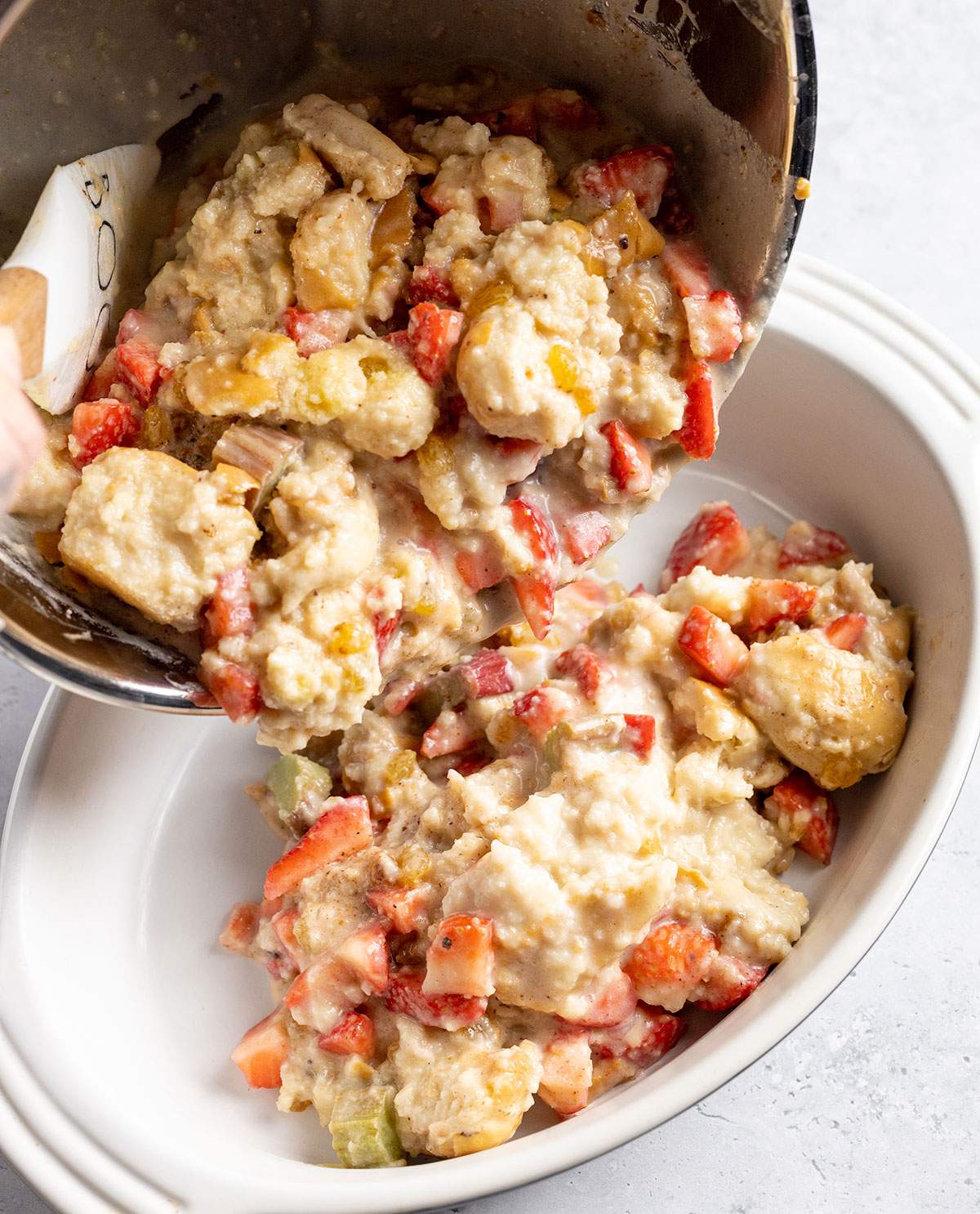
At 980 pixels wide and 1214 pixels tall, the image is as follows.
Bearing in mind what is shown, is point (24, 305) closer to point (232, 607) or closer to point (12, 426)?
point (12, 426)

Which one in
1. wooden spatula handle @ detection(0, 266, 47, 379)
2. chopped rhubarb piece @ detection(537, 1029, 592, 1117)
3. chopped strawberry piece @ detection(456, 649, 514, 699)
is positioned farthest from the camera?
chopped strawberry piece @ detection(456, 649, 514, 699)

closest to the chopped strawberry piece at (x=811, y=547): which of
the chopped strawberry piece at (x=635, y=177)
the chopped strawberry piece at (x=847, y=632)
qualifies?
the chopped strawberry piece at (x=847, y=632)

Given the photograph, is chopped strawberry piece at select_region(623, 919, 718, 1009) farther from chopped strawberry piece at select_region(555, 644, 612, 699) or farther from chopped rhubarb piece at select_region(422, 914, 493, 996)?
chopped strawberry piece at select_region(555, 644, 612, 699)

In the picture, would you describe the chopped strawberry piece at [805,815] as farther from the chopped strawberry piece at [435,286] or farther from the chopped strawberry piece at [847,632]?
the chopped strawberry piece at [435,286]

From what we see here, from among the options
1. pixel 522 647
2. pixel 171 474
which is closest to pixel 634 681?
pixel 522 647

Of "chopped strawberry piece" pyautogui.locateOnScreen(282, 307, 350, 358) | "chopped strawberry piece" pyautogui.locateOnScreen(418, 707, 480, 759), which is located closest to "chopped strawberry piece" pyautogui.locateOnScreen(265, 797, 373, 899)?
"chopped strawberry piece" pyautogui.locateOnScreen(418, 707, 480, 759)

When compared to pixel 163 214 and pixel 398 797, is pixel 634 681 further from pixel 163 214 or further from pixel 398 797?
pixel 163 214
